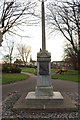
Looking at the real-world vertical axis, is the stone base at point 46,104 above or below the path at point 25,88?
above

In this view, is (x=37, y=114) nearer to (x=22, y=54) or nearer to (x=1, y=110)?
(x=1, y=110)

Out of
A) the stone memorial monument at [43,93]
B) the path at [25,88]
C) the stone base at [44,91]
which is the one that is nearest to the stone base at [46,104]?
the stone memorial monument at [43,93]

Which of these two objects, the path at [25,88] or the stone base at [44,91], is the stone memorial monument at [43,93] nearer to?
the stone base at [44,91]

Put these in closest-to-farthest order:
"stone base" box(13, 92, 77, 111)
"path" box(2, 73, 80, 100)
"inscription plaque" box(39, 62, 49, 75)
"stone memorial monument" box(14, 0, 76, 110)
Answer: "stone base" box(13, 92, 77, 111) → "stone memorial monument" box(14, 0, 76, 110) → "inscription plaque" box(39, 62, 49, 75) → "path" box(2, 73, 80, 100)

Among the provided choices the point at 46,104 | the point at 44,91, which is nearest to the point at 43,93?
the point at 44,91

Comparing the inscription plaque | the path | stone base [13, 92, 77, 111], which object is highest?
the inscription plaque

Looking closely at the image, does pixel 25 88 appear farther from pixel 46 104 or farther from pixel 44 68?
pixel 46 104

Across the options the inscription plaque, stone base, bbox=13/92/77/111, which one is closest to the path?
stone base, bbox=13/92/77/111

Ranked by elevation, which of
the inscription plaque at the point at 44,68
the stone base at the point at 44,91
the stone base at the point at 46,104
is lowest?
the stone base at the point at 46,104

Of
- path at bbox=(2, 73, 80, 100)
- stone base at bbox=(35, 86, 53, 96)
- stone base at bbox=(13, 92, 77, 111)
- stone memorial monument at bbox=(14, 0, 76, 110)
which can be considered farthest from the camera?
path at bbox=(2, 73, 80, 100)

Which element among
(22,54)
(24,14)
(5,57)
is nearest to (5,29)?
(24,14)

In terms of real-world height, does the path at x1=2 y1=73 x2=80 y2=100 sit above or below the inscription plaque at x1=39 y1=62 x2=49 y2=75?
below

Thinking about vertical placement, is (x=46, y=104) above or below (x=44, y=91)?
below

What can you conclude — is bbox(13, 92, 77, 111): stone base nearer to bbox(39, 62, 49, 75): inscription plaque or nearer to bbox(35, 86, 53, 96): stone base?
bbox(35, 86, 53, 96): stone base
